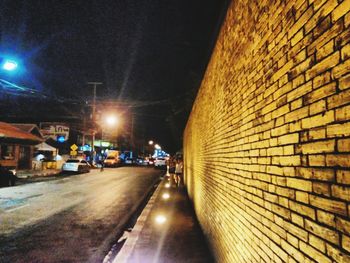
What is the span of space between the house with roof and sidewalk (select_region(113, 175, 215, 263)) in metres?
22.2

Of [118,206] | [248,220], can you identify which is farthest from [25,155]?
[248,220]

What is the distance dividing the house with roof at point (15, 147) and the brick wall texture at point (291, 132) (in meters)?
27.1

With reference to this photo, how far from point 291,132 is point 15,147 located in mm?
33574

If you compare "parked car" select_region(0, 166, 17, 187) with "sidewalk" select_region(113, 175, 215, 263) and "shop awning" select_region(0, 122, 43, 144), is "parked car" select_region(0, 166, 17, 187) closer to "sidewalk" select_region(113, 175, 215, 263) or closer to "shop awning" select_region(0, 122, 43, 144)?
"shop awning" select_region(0, 122, 43, 144)

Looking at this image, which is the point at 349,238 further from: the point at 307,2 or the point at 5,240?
the point at 5,240

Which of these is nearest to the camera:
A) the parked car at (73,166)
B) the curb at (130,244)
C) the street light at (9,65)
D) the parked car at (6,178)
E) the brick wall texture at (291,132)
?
the brick wall texture at (291,132)

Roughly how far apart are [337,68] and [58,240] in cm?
699

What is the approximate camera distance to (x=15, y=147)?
30562mm

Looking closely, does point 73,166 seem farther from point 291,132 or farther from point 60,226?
point 291,132

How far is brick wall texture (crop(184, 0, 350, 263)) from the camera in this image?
1.60m

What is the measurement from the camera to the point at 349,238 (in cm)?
149

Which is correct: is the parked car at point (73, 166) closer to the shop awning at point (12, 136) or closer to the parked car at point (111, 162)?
the shop awning at point (12, 136)

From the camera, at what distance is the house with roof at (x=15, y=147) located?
27956 millimetres

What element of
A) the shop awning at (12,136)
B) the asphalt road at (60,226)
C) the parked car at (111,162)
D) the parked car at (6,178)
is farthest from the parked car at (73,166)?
the asphalt road at (60,226)
